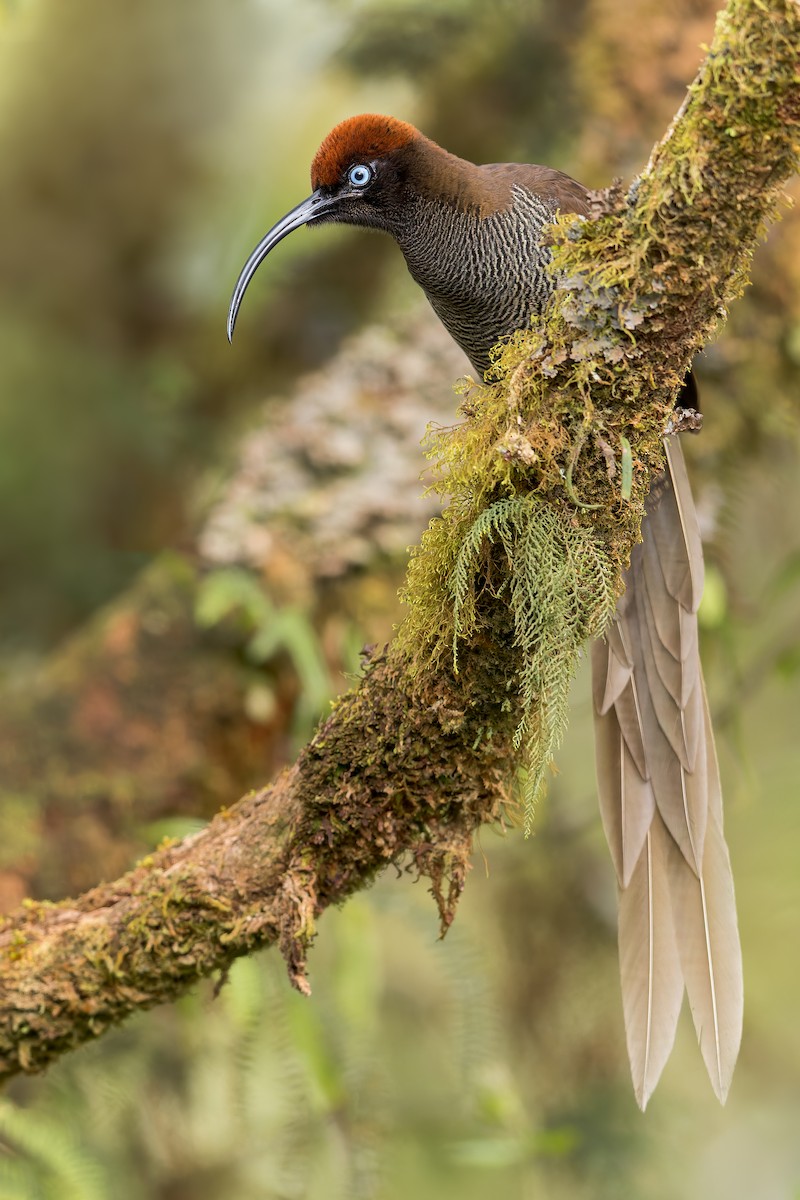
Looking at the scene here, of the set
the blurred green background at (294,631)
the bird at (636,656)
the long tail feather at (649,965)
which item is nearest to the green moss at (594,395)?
the bird at (636,656)

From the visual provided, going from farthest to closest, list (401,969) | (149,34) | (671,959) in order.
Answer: (149,34) < (401,969) < (671,959)

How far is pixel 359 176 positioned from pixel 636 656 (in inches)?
40.1

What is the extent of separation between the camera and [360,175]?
218 centimetres

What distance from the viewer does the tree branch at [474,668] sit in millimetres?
1272

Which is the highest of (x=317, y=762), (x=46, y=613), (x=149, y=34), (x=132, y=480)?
(x=149, y=34)

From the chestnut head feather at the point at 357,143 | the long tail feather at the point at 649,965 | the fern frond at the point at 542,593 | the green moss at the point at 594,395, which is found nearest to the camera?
the green moss at the point at 594,395

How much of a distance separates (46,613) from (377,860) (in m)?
2.96

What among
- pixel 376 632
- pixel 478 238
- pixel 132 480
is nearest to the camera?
pixel 478 238

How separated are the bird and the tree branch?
449 millimetres

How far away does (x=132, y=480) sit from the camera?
4562 millimetres

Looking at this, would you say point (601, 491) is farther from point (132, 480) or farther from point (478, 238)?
point (132, 480)

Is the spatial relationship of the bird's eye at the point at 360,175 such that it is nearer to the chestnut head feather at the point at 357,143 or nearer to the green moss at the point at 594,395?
the chestnut head feather at the point at 357,143

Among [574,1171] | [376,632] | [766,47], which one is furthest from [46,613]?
[766,47]

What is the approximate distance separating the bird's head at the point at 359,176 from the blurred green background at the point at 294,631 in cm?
91
